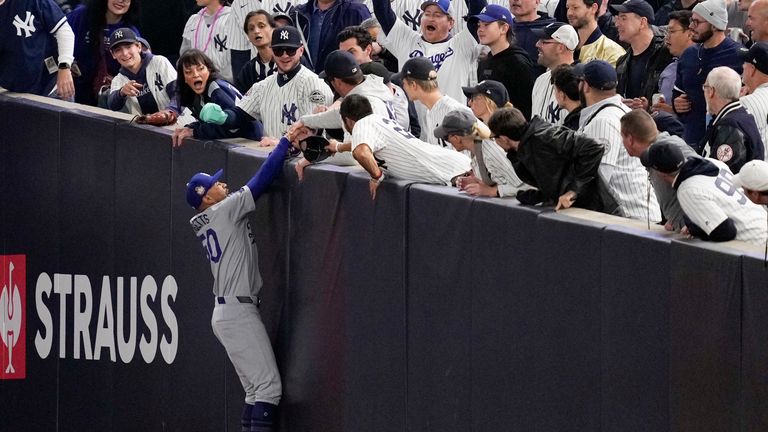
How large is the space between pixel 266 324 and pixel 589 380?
3724 mm

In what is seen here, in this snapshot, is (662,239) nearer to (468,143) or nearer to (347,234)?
(468,143)

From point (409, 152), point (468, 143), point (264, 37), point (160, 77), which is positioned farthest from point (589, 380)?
point (160, 77)

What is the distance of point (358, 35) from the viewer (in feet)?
33.4

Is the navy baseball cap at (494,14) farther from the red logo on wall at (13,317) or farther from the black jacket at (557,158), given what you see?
the red logo on wall at (13,317)

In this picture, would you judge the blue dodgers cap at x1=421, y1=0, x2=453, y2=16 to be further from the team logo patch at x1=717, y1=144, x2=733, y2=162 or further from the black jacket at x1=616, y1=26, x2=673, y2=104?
the team logo patch at x1=717, y1=144, x2=733, y2=162

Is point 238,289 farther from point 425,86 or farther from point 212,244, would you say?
point 425,86

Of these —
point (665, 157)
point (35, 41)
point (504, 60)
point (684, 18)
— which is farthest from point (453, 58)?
point (665, 157)

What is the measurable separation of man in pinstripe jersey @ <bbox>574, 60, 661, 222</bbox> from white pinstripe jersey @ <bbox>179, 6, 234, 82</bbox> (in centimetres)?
446

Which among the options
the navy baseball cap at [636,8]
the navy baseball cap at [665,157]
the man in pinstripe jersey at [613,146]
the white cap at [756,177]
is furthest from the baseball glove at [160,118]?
the white cap at [756,177]

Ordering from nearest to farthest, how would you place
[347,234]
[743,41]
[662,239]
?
[662,239]
[347,234]
[743,41]

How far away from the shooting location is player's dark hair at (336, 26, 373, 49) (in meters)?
10.1

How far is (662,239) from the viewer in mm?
6188

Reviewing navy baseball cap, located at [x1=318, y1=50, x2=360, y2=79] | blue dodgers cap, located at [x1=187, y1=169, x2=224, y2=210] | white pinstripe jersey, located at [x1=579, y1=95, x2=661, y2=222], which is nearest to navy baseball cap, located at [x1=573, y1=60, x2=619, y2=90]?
white pinstripe jersey, located at [x1=579, y1=95, x2=661, y2=222]

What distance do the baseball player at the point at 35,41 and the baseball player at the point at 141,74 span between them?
2.35ft
